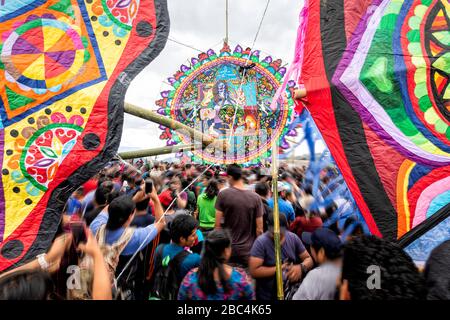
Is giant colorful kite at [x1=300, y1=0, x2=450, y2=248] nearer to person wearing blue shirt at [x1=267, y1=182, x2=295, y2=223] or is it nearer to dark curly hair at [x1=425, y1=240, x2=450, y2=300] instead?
dark curly hair at [x1=425, y1=240, x2=450, y2=300]

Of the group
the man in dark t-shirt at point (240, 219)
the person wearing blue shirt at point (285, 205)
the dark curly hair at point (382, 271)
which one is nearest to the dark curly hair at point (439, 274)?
the dark curly hair at point (382, 271)

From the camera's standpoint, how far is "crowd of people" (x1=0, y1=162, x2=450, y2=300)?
3.75 ft

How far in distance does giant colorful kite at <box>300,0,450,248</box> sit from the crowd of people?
1.03 ft

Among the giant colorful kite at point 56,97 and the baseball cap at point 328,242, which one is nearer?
the baseball cap at point 328,242

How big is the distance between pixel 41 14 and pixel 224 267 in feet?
7.00

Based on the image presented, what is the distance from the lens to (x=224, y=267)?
5.27ft

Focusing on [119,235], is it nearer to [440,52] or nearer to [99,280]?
[99,280]

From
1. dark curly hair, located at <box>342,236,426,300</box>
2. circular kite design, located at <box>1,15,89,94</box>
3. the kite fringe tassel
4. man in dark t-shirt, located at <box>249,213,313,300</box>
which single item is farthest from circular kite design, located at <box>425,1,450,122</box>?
circular kite design, located at <box>1,15,89,94</box>

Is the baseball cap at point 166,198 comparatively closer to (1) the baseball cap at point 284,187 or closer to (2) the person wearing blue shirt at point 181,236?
(1) the baseball cap at point 284,187

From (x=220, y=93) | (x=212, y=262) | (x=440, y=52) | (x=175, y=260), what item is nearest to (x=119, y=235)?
(x=175, y=260)

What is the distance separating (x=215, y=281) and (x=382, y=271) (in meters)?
0.84

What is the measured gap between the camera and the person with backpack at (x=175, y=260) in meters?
1.88

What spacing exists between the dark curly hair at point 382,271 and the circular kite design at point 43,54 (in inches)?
82.4

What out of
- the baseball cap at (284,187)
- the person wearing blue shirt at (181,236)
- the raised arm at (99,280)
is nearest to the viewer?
the raised arm at (99,280)
